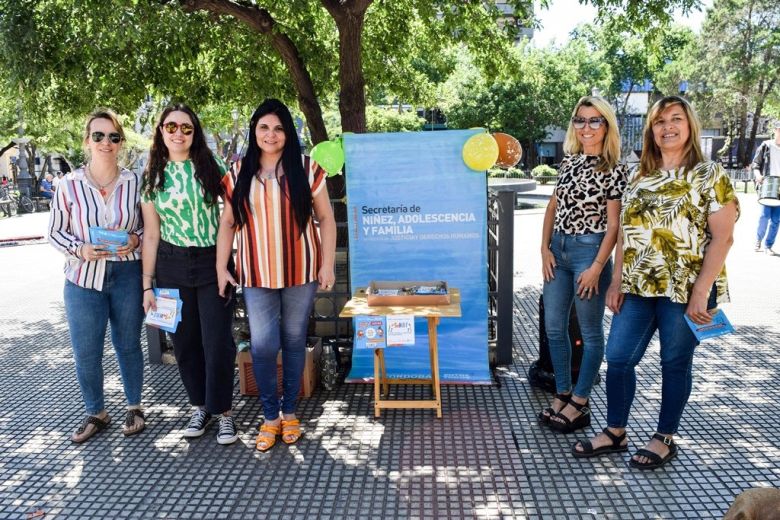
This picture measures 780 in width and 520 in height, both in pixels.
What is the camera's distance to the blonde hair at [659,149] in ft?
10.4

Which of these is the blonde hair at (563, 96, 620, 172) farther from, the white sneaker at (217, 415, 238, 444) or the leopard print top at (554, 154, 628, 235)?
the white sneaker at (217, 415, 238, 444)

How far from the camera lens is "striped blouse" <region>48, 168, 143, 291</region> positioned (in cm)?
370

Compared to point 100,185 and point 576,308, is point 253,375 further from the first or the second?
point 576,308

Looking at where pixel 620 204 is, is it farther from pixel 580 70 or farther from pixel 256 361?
pixel 580 70

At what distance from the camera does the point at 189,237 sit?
366cm

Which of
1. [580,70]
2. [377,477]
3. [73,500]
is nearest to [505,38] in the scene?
[377,477]

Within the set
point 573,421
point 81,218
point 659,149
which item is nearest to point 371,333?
point 573,421

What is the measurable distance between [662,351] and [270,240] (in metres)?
2.27

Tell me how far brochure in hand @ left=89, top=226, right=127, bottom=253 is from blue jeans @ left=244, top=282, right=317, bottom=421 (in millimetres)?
816

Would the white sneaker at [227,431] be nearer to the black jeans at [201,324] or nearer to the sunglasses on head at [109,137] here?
the black jeans at [201,324]

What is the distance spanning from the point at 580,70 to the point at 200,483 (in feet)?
149

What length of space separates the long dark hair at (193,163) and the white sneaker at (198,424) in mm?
1383

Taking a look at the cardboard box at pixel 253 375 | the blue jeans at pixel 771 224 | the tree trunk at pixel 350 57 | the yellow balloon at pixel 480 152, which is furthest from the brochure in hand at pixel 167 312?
the blue jeans at pixel 771 224

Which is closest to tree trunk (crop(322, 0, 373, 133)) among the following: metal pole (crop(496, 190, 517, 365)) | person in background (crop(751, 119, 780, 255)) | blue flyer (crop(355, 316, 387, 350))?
metal pole (crop(496, 190, 517, 365))
